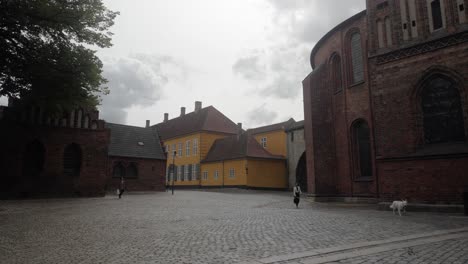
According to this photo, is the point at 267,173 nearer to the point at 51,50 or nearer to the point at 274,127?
the point at 274,127

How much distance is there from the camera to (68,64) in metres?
18.9

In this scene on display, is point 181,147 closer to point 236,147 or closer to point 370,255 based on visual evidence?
point 236,147

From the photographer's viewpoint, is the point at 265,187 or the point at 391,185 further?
the point at 265,187

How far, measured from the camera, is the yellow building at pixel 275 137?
44522 millimetres

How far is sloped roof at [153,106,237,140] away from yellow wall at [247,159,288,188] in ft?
41.8

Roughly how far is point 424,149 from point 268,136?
106 ft

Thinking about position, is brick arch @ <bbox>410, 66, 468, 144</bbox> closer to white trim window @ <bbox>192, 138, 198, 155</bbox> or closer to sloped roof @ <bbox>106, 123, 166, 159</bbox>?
sloped roof @ <bbox>106, 123, 166, 159</bbox>

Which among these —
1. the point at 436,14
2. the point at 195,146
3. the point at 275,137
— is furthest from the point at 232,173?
the point at 436,14

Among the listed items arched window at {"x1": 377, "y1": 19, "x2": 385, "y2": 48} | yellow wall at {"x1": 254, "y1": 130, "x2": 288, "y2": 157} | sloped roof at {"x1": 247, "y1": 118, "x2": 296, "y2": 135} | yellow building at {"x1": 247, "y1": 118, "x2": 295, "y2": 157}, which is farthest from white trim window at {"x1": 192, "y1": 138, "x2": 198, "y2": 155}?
arched window at {"x1": 377, "y1": 19, "x2": 385, "y2": 48}

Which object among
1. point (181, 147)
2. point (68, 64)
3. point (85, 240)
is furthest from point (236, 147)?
point (85, 240)

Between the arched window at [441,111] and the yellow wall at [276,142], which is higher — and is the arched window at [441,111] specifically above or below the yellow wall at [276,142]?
below

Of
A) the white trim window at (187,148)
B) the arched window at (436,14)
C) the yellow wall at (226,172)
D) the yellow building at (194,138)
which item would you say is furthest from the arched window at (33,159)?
the white trim window at (187,148)

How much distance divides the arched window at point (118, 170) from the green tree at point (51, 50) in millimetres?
15659

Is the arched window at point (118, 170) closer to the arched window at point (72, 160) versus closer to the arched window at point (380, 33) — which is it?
the arched window at point (72, 160)
